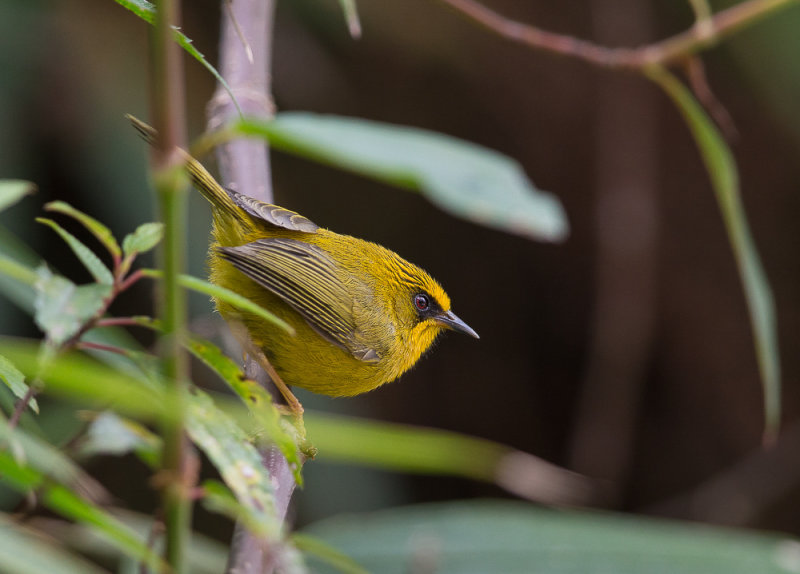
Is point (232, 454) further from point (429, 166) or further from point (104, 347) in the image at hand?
point (429, 166)

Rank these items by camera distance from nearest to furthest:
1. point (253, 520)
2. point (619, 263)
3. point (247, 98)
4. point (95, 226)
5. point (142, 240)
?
point (253, 520) → point (95, 226) → point (142, 240) → point (247, 98) → point (619, 263)

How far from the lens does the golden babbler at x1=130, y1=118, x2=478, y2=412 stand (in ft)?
9.86

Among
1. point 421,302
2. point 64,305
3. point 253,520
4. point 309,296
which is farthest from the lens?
point 421,302

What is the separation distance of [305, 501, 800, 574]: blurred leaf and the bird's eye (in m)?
1.49

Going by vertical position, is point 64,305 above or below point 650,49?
below

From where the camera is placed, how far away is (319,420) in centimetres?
101

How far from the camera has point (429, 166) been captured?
0.90 m

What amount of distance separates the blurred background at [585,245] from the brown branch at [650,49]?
2.43 meters

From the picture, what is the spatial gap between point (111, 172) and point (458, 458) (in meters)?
3.67

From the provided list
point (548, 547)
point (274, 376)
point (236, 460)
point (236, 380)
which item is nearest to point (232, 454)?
point (236, 460)

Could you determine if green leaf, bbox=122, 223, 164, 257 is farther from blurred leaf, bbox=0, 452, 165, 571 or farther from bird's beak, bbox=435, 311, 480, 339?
bird's beak, bbox=435, 311, 480, 339

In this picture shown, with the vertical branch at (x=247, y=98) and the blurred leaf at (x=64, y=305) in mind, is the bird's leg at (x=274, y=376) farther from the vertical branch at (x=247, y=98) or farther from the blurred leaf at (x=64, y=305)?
the blurred leaf at (x=64, y=305)

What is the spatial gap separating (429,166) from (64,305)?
561 millimetres

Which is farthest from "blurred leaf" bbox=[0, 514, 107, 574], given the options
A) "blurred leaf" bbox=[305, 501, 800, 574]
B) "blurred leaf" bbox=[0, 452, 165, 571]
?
"blurred leaf" bbox=[305, 501, 800, 574]
